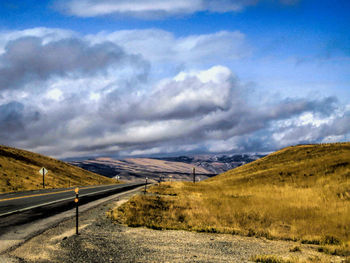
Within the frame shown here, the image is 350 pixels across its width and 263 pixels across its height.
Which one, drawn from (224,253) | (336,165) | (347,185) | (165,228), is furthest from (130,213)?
(336,165)

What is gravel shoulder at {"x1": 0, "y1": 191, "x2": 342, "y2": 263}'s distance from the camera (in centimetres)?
779

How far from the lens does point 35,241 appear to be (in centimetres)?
917

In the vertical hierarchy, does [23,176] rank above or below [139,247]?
below

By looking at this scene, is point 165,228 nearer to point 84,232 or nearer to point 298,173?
point 84,232

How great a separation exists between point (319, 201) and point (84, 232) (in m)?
16.7

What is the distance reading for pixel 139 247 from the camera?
352 inches

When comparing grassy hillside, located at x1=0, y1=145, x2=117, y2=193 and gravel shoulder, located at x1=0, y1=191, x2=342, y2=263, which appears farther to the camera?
grassy hillside, located at x1=0, y1=145, x2=117, y2=193

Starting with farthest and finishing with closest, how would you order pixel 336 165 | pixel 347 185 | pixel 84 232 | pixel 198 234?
pixel 336 165 < pixel 347 185 < pixel 198 234 < pixel 84 232

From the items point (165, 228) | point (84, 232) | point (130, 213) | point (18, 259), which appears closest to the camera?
point (18, 259)

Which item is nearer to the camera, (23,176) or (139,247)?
(139,247)

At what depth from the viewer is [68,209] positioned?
53.3ft

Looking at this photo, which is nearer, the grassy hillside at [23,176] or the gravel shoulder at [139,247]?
the gravel shoulder at [139,247]

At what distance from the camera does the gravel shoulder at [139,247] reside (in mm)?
7785

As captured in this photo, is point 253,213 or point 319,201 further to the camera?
point 319,201
